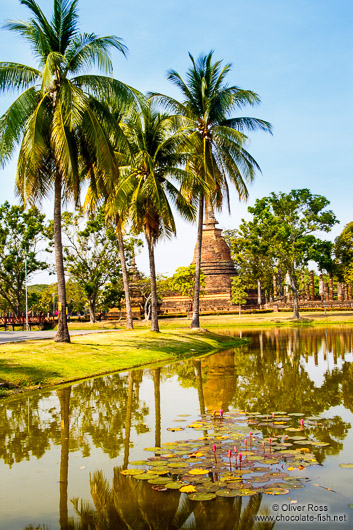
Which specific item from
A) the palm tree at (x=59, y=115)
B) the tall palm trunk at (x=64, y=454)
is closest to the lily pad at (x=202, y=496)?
the tall palm trunk at (x=64, y=454)

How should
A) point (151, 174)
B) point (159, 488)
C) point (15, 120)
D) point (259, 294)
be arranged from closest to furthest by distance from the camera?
point (159, 488), point (15, 120), point (151, 174), point (259, 294)

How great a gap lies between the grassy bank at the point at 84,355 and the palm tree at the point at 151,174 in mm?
2786

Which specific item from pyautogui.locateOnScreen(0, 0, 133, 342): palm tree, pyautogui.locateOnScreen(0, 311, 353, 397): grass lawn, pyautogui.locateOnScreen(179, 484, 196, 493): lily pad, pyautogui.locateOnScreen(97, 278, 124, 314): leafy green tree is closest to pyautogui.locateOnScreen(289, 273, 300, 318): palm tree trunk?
pyautogui.locateOnScreen(97, 278, 124, 314): leafy green tree

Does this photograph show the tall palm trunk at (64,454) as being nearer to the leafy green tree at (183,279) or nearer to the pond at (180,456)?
the pond at (180,456)

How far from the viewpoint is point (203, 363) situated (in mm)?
16984

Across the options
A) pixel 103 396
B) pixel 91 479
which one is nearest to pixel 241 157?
pixel 103 396

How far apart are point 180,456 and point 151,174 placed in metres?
15.5

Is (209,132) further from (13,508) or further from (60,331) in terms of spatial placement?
(13,508)

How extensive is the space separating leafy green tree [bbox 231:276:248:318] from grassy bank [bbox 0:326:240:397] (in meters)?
31.8

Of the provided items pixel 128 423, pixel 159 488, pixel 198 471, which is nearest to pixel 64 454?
pixel 128 423

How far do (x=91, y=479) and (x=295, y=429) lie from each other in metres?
2.98

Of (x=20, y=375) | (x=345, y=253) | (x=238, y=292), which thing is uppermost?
(x=345, y=253)

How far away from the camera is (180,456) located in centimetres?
638

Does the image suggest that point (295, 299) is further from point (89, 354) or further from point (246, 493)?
point (246, 493)
